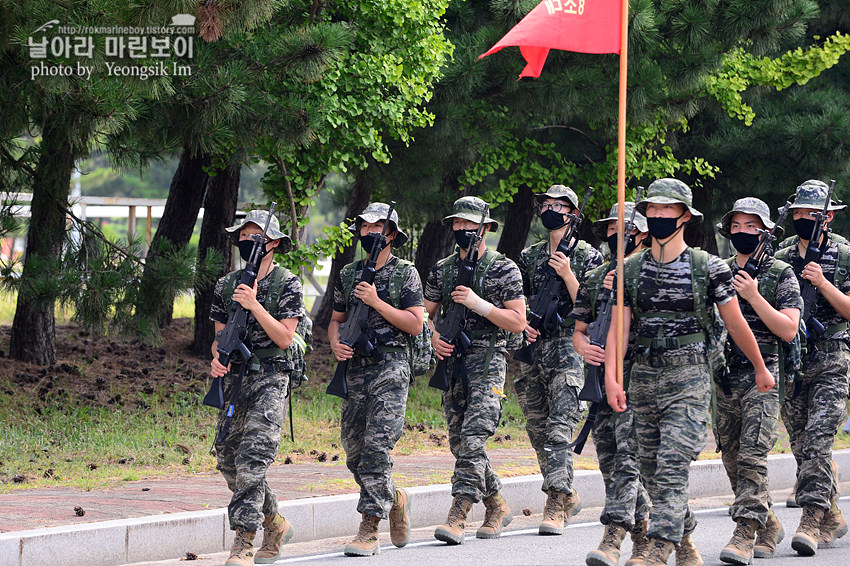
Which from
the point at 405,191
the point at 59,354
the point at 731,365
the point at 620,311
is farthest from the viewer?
the point at 405,191

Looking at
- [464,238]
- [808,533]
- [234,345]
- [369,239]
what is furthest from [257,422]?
[808,533]

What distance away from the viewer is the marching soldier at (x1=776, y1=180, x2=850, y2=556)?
735cm

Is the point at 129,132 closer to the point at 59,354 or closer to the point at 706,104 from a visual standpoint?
the point at 59,354

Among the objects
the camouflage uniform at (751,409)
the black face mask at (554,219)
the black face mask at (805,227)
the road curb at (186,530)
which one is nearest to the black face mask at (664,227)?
the camouflage uniform at (751,409)

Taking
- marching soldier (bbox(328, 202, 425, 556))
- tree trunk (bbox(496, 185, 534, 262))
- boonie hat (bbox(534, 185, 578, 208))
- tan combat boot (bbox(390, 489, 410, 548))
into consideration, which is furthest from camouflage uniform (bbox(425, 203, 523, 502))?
tree trunk (bbox(496, 185, 534, 262))

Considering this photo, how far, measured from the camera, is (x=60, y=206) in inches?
493

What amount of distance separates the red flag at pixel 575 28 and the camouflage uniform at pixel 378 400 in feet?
4.91

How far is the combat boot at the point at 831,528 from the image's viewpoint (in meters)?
7.61

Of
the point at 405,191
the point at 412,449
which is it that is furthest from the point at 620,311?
the point at 405,191

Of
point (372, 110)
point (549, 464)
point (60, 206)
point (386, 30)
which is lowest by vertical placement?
point (549, 464)

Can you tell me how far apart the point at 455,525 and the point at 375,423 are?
952 millimetres

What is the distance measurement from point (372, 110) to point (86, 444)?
177 inches

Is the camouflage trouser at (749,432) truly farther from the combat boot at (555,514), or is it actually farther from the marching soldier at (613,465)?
the combat boot at (555,514)

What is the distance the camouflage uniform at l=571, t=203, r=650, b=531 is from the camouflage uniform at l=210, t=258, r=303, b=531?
1701mm
